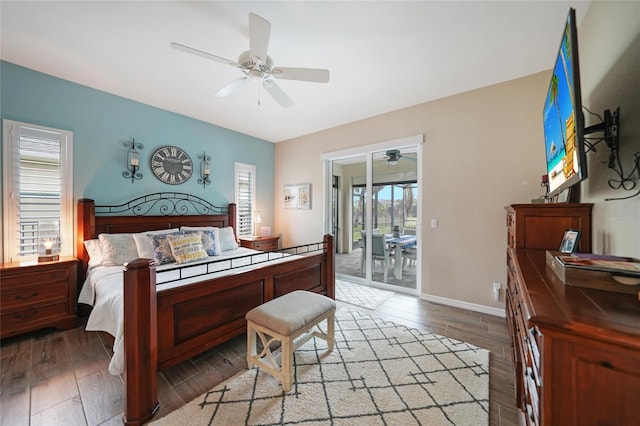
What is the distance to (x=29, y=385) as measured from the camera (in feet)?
5.78

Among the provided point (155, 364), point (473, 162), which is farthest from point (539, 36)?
point (155, 364)

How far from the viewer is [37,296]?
2404 millimetres

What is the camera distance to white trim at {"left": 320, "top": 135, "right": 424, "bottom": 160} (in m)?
A: 3.46

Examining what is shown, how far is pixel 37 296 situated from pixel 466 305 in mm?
4703

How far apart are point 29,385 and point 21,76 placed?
295cm

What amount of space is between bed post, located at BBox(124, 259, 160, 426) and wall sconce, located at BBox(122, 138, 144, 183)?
2480 mm

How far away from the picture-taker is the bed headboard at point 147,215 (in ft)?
9.30

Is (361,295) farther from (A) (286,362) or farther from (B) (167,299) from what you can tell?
(B) (167,299)

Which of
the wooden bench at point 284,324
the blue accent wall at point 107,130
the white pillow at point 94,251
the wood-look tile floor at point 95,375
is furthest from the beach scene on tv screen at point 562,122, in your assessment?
the blue accent wall at point 107,130

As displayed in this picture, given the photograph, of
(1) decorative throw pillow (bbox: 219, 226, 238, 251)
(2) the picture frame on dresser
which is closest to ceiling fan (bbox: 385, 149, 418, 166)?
(2) the picture frame on dresser

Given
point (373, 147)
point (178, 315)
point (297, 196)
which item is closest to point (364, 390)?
point (178, 315)

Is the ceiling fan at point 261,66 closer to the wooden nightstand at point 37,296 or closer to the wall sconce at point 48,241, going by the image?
the wall sconce at point 48,241

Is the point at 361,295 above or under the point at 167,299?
under

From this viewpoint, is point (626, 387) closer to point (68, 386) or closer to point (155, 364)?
point (155, 364)
